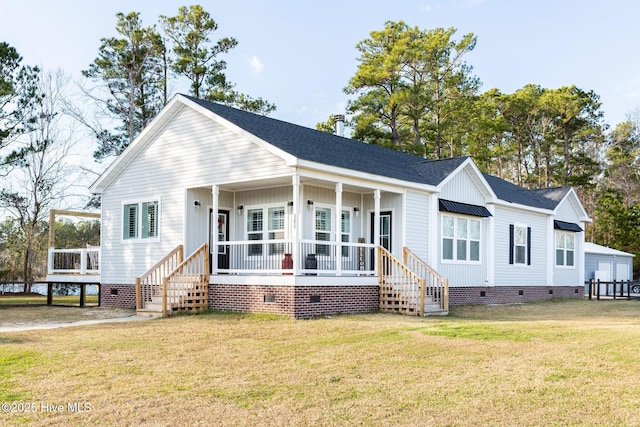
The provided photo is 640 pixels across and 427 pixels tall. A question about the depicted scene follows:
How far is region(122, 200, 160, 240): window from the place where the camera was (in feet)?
60.9

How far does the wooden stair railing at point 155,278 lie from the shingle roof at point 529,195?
11165 mm

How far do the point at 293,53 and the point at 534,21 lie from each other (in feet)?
33.5

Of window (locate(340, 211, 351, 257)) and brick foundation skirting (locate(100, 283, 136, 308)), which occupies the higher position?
window (locate(340, 211, 351, 257))

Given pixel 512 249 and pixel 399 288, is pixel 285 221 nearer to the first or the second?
pixel 399 288

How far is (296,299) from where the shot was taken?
14.4 m

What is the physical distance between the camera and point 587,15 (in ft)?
85.6

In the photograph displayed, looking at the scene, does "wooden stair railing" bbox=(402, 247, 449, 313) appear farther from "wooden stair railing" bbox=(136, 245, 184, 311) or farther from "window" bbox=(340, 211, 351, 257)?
"wooden stair railing" bbox=(136, 245, 184, 311)

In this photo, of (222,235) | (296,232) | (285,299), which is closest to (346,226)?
(222,235)

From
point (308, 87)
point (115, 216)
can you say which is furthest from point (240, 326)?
point (308, 87)

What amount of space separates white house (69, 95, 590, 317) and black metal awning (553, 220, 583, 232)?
4.55 meters

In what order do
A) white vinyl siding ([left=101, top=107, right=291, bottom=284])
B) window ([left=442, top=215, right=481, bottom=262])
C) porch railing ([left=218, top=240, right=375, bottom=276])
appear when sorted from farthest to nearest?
window ([left=442, top=215, right=481, bottom=262]) → white vinyl siding ([left=101, top=107, right=291, bottom=284]) → porch railing ([left=218, top=240, right=375, bottom=276])

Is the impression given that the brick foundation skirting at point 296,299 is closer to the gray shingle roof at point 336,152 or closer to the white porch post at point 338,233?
the white porch post at point 338,233

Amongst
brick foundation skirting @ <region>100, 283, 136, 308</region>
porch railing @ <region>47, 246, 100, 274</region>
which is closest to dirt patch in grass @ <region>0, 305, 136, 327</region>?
brick foundation skirting @ <region>100, 283, 136, 308</region>

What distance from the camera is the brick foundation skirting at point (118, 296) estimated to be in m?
18.7
